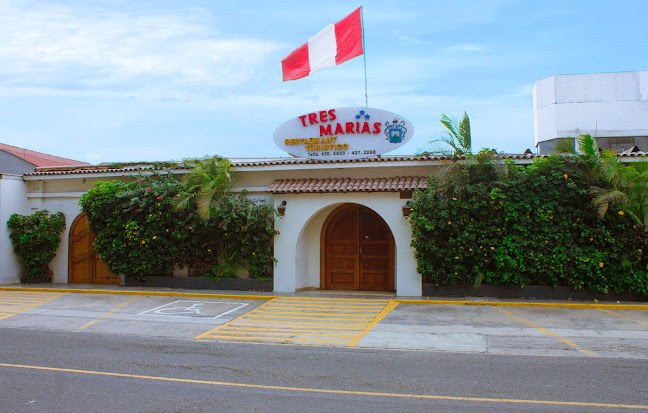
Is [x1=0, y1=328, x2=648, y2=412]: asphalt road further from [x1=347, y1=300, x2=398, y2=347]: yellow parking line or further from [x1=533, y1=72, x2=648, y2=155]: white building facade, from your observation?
[x1=533, y1=72, x2=648, y2=155]: white building facade

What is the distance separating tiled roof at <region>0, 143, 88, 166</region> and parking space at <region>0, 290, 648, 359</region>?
34.0 feet

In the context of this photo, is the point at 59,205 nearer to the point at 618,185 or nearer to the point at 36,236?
the point at 36,236

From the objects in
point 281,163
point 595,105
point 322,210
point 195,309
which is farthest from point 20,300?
point 595,105

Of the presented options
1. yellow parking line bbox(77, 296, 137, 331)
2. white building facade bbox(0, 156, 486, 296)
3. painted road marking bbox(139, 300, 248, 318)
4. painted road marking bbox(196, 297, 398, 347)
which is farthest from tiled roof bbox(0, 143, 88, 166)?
painted road marking bbox(196, 297, 398, 347)

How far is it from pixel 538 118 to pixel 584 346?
23.1 meters

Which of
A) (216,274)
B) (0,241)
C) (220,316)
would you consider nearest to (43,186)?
(0,241)

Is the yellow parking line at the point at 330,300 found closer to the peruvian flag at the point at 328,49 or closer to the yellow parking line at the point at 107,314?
the yellow parking line at the point at 107,314

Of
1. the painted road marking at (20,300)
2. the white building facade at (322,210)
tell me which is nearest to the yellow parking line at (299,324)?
the white building facade at (322,210)

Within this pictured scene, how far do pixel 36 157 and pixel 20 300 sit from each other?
41.7 feet

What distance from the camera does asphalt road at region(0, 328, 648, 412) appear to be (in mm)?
5691

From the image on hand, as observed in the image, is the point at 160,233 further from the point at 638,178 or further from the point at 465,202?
the point at 638,178

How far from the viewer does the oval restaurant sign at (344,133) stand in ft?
49.4

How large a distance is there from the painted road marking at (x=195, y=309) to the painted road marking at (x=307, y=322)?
2.40 feet

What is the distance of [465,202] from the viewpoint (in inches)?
507
